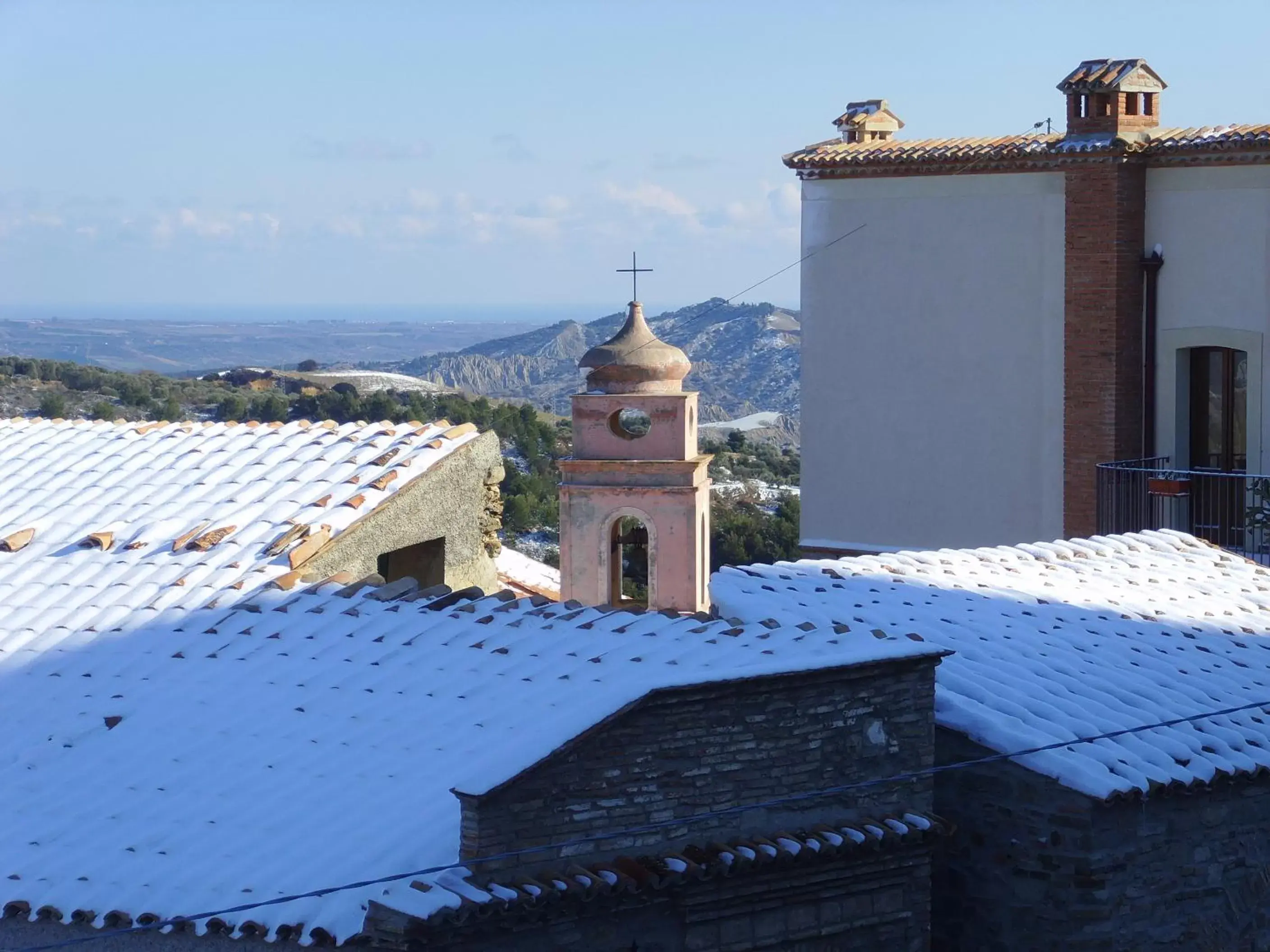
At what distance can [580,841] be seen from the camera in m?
6.88

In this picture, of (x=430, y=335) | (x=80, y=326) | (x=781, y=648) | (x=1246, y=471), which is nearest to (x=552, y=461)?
(x=1246, y=471)

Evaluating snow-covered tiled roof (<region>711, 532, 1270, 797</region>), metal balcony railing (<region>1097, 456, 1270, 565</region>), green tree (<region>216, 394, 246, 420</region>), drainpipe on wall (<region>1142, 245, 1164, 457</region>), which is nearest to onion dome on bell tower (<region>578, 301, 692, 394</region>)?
snow-covered tiled roof (<region>711, 532, 1270, 797</region>)

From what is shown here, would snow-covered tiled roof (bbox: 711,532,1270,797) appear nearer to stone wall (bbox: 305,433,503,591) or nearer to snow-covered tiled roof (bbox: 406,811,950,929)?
snow-covered tiled roof (bbox: 406,811,950,929)

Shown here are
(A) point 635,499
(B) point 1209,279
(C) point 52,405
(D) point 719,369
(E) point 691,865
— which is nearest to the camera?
(E) point 691,865

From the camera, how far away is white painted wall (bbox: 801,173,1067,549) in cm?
1898

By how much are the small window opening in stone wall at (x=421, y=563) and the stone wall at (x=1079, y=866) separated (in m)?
5.27

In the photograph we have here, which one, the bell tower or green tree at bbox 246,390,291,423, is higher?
green tree at bbox 246,390,291,423

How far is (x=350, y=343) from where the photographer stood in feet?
394

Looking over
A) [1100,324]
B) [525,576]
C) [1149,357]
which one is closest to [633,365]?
[525,576]

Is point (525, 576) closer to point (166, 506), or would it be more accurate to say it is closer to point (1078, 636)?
point (166, 506)

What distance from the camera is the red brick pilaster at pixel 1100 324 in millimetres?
18297

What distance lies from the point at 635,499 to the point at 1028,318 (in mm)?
5732

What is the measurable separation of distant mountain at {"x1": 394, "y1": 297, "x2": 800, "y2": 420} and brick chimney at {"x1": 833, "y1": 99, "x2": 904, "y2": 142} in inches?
1171

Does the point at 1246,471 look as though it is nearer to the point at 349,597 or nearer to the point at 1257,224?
the point at 1257,224
